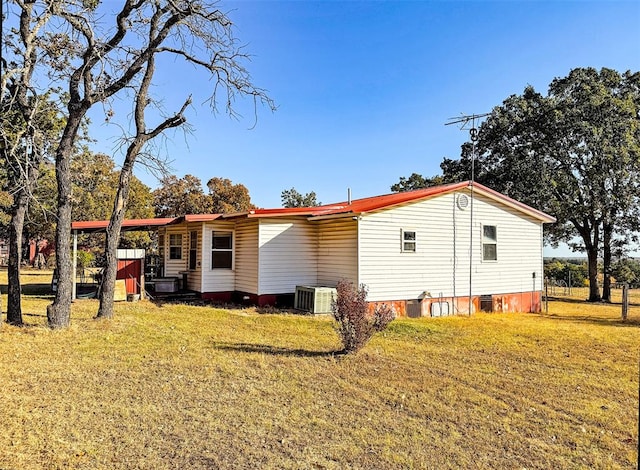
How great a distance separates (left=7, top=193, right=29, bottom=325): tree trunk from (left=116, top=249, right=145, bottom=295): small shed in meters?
4.48

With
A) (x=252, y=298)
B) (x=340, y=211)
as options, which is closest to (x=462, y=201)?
(x=340, y=211)

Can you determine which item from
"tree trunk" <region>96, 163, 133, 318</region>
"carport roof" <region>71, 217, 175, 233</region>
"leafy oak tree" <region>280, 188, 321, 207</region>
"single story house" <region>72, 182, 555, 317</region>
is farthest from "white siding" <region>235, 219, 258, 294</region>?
"leafy oak tree" <region>280, 188, 321, 207</region>

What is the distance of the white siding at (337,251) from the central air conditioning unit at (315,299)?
677 millimetres

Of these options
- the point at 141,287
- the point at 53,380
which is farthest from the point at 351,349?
the point at 141,287

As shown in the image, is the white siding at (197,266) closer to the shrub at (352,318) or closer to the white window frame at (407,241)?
the white window frame at (407,241)

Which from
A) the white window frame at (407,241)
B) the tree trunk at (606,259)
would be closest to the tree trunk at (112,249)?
the white window frame at (407,241)

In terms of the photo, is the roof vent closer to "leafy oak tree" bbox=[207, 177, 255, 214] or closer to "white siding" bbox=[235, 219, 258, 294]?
"white siding" bbox=[235, 219, 258, 294]

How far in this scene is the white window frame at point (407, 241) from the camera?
13.0 meters

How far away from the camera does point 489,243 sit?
49.0 feet

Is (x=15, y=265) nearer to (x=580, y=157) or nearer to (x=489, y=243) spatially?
(x=489, y=243)

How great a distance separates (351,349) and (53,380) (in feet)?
14.3

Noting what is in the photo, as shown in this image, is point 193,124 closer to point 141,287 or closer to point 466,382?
point 141,287

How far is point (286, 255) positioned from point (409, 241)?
3700 mm

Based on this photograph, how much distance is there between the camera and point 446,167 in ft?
92.6
